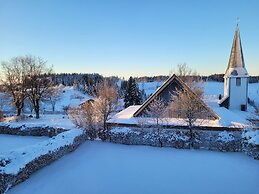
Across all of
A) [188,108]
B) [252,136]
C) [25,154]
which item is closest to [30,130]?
[25,154]

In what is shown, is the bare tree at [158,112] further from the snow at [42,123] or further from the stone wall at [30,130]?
the stone wall at [30,130]

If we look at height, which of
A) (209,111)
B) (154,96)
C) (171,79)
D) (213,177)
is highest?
(171,79)

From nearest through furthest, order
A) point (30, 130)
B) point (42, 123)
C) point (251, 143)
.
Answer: point (251, 143) < point (30, 130) < point (42, 123)

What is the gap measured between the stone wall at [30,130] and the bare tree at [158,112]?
22.0ft

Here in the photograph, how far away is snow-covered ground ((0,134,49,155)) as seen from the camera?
1441 centimetres

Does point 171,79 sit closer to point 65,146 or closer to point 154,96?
point 154,96

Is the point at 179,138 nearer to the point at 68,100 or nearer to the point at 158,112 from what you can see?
the point at 158,112

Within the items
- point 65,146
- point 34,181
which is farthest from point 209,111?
point 34,181

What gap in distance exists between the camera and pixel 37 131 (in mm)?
17672

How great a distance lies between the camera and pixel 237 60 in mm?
25422

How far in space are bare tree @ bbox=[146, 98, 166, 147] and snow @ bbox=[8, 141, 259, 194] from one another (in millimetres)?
1754

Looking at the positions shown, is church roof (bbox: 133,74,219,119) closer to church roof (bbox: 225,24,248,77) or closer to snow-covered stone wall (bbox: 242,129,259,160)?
snow-covered stone wall (bbox: 242,129,259,160)

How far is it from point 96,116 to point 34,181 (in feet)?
25.2

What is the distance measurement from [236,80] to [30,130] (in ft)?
72.9
